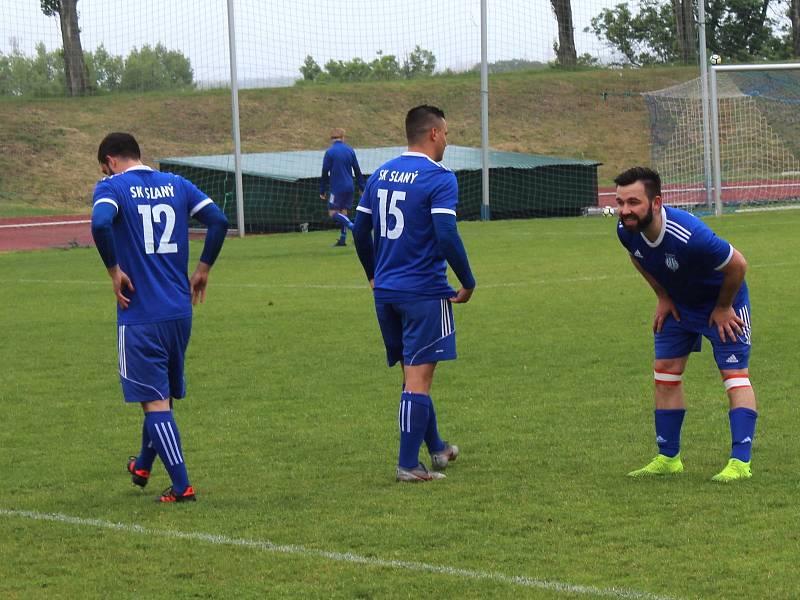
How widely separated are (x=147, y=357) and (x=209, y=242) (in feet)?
2.29

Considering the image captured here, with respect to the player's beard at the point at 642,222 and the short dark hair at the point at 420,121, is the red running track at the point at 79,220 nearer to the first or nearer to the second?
the short dark hair at the point at 420,121

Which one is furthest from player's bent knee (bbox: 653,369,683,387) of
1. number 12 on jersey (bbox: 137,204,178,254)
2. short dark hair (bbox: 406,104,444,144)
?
number 12 on jersey (bbox: 137,204,178,254)

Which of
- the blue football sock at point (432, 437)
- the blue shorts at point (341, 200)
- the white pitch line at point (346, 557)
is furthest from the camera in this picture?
the blue shorts at point (341, 200)

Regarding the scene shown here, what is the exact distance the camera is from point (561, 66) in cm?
5000

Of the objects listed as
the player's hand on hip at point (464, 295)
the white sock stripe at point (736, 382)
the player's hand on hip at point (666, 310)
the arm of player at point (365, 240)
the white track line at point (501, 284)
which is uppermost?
the arm of player at point (365, 240)

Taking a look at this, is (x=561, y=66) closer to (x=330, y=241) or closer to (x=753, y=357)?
(x=330, y=241)

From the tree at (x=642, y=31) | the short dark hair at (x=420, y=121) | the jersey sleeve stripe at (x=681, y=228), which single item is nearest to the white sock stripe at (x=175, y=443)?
the short dark hair at (x=420, y=121)

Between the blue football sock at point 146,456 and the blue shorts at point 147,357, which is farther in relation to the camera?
the blue football sock at point 146,456

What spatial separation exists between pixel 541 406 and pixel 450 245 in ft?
7.74

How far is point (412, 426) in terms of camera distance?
730 cm

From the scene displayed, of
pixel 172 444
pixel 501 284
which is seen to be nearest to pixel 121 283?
pixel 172 444

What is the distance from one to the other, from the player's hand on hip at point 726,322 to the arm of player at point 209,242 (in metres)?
2.47

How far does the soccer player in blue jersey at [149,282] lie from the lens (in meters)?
6.89

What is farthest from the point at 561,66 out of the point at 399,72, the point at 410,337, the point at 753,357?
the point at 410,337
